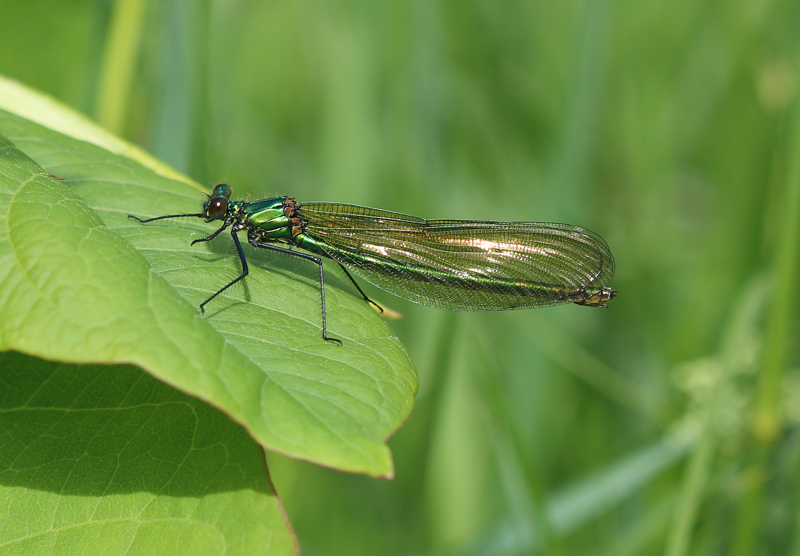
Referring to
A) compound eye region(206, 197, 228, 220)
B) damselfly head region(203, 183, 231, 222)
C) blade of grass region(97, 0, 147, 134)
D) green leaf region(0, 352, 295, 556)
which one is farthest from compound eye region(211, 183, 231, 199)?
green leaf region(0, 352, 295, 556)

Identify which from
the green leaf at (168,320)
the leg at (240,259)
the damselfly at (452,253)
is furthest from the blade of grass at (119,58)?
the green leaf at (168,320)

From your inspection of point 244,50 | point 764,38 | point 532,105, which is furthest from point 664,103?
point 244,50

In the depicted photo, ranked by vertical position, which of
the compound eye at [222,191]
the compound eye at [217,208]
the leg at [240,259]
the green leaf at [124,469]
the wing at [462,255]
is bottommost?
the green leaf at [124,469]

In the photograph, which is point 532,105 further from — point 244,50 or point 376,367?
point 376,367

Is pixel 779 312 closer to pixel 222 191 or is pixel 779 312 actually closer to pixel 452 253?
pixel 452 253

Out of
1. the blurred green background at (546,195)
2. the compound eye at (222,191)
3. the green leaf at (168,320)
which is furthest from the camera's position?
the blurred green background at (546,195)

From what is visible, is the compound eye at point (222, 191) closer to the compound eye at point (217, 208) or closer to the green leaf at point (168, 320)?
the compound eye at point (217, 208)

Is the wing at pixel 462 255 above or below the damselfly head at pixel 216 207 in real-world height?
above
